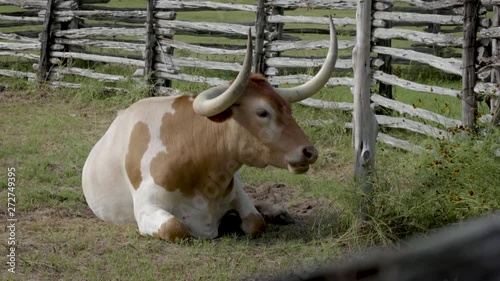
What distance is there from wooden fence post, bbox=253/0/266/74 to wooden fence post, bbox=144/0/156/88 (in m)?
1.80

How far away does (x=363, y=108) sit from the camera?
5895 mm

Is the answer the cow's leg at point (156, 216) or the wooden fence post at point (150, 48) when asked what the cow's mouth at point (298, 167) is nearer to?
the cow's leg at point (156, 216)

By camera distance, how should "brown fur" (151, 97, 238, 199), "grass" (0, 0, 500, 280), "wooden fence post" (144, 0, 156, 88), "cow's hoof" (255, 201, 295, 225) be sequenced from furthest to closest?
"wooden fence post" (144, 0, 156, 88)
"cow's hoof" (255, 201, 295, 225)
"brown fur" (151, 97, 238, 199)
"grass" (0, 0, 500, 280)

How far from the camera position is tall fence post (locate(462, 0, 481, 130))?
310 inches

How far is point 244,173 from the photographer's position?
7.87 m

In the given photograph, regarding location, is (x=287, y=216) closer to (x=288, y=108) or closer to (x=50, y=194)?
(x=288, y=108)

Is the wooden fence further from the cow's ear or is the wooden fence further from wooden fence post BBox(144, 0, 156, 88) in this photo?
the cow's ear

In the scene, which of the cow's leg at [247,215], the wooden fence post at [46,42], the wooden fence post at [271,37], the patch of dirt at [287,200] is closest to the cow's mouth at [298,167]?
the cow's leg at [247,215]

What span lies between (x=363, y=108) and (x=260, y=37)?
4975 millimetres

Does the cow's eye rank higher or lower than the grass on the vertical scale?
higher

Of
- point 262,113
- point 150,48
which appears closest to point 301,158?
point 262,113

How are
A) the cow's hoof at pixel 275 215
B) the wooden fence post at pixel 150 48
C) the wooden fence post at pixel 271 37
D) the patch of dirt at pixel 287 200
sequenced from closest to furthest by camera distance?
the cow's hoof at pixel 275 215 < the patch of dirt at pixel 287 200 < the wooden fence post at pixel 271 37 < the wooden fence post at pixel 150 48

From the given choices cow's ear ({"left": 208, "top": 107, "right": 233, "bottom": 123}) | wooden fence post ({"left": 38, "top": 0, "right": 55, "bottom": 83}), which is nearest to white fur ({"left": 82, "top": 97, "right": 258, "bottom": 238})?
cow's ear ({"left": 208, "top": 107, "right": 233, "bottom": 123})

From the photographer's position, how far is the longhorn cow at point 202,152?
5727 mm
